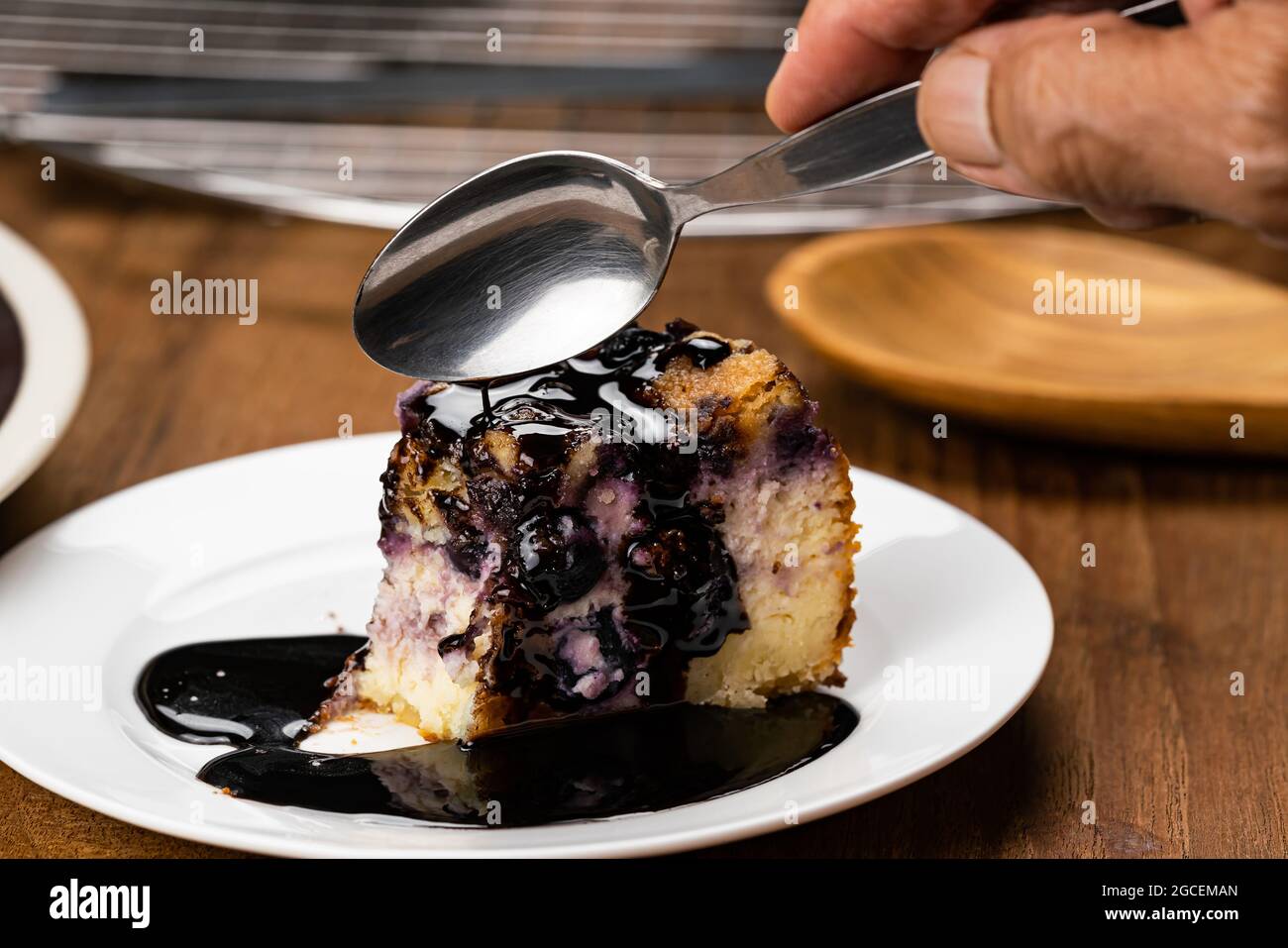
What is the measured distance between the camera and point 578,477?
1381 mm

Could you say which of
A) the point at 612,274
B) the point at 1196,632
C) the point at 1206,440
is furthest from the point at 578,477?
the point at 1206,440

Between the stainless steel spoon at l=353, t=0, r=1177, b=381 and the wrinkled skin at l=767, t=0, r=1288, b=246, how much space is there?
8 centimetres

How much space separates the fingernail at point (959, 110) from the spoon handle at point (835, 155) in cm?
6

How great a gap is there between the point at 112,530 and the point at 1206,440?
1407mm

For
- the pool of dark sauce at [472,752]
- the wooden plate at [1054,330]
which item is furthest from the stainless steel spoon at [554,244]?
the wooden plate at [1054,330]

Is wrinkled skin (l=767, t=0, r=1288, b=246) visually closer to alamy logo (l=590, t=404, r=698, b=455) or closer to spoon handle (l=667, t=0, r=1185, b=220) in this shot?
spoon handle (l=667, t=0, r=1185, b=220)

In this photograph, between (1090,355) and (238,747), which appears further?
(1090,355)

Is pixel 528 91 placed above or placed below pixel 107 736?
above

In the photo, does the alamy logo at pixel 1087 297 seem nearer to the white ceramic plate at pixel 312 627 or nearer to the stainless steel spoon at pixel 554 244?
the white ceramic plate at pixel 312 627
